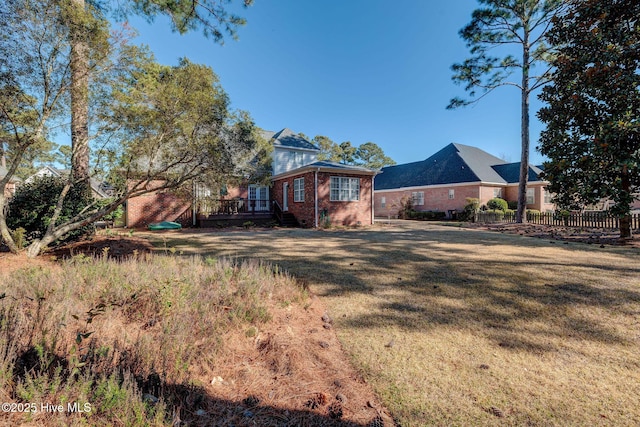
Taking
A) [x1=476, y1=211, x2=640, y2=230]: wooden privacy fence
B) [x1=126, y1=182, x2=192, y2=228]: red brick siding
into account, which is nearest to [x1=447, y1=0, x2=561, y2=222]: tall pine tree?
[x1=476, y1=211, x2=640, y2=230]: wooden privacy fence

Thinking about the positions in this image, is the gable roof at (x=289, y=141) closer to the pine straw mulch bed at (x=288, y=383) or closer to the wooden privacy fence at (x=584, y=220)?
the wooden privacy fence at (x=584, y=220)

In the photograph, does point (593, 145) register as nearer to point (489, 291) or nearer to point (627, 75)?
point (627, 75)

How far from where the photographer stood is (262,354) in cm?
255

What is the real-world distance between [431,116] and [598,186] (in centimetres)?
1825

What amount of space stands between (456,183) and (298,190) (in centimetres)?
1490

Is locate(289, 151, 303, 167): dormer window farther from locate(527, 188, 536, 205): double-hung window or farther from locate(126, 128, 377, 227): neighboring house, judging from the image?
locate(527, 188, 536, 205): double-hung window

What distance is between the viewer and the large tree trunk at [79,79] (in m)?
5.27

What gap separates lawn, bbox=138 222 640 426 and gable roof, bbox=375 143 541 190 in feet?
66.7

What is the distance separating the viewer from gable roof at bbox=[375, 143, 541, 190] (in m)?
24.6

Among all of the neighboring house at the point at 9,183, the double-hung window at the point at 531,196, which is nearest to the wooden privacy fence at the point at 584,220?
the double-hung window at the point at 531,196

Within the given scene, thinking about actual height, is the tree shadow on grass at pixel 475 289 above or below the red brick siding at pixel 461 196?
below

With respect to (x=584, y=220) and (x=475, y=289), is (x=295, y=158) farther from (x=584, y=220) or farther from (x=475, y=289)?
(x=475, y=289)

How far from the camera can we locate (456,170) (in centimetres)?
2542

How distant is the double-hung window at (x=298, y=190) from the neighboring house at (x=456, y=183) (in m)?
12.8
